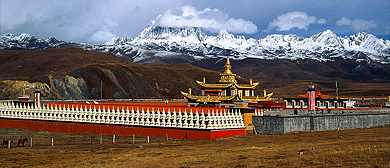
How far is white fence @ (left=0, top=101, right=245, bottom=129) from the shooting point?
3666 centimetres

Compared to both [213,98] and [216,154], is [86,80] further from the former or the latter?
[216,154]

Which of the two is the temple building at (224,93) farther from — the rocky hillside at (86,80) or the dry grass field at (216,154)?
the rocky hillside at (86,80)

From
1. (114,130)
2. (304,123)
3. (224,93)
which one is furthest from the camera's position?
(224,93)

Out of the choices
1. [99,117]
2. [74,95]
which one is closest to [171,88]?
[74,95]

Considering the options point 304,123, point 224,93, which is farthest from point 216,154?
point 224,93

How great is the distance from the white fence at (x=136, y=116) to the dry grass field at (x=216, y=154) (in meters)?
2.32

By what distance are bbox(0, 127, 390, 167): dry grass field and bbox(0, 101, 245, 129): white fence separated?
2321mm

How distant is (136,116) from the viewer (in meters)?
42.1

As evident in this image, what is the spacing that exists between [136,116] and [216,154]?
15.8 metres

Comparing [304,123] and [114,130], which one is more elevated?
[304,123]

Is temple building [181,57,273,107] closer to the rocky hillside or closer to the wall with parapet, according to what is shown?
the wall with parapet

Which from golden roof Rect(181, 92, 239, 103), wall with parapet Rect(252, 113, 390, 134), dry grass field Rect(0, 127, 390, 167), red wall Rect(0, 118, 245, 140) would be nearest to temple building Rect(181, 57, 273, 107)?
golden roof Rect(181, 92, 239, 103)

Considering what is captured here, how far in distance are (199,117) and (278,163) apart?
44.7 ft

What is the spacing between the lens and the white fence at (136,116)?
3666 centimetres
